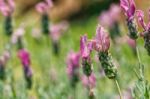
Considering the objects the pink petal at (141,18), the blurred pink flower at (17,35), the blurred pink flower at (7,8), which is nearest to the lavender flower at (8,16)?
the blurred pink flower at (7,8)

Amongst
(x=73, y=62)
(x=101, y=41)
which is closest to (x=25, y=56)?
(x=73, y=62)

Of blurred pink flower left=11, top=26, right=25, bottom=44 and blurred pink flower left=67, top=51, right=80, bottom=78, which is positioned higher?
blurred pink flower left=11, top=26, right=25, bottom=44

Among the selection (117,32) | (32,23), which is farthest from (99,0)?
(117,32)

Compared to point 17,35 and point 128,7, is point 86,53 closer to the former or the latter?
point 128,7

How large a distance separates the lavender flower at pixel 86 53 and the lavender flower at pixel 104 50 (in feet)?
0.10

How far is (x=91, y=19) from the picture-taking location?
32.1 feet

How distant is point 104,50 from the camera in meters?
2.48

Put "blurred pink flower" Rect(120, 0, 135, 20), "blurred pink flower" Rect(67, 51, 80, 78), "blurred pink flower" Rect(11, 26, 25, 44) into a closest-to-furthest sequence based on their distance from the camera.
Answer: "blurred pink flower" Rect(120, 0, 135, 20)
"blurred pink flower" Rect(67, 51, 80, 78)
"blurred pink flower" Rect(11, 26, 25, 44)

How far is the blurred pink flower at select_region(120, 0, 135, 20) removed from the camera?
2.43 meters

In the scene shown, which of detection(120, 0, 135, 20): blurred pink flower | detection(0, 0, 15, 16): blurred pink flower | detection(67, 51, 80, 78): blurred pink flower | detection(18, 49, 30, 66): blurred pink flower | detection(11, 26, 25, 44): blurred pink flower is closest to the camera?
detection(120, 0, 135, 20): blurred pink flower

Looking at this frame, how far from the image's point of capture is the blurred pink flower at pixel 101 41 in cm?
245

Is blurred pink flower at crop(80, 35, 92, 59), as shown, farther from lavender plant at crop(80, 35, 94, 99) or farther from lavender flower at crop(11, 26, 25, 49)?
lavender flower at crop(11, 26, 25, 49)

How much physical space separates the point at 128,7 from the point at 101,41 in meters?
0.18

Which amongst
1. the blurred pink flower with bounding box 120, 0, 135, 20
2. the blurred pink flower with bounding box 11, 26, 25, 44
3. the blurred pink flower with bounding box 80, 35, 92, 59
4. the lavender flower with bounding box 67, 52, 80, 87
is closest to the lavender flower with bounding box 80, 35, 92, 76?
the blurred pink flower with bounding box 80, 35, 92, 59
